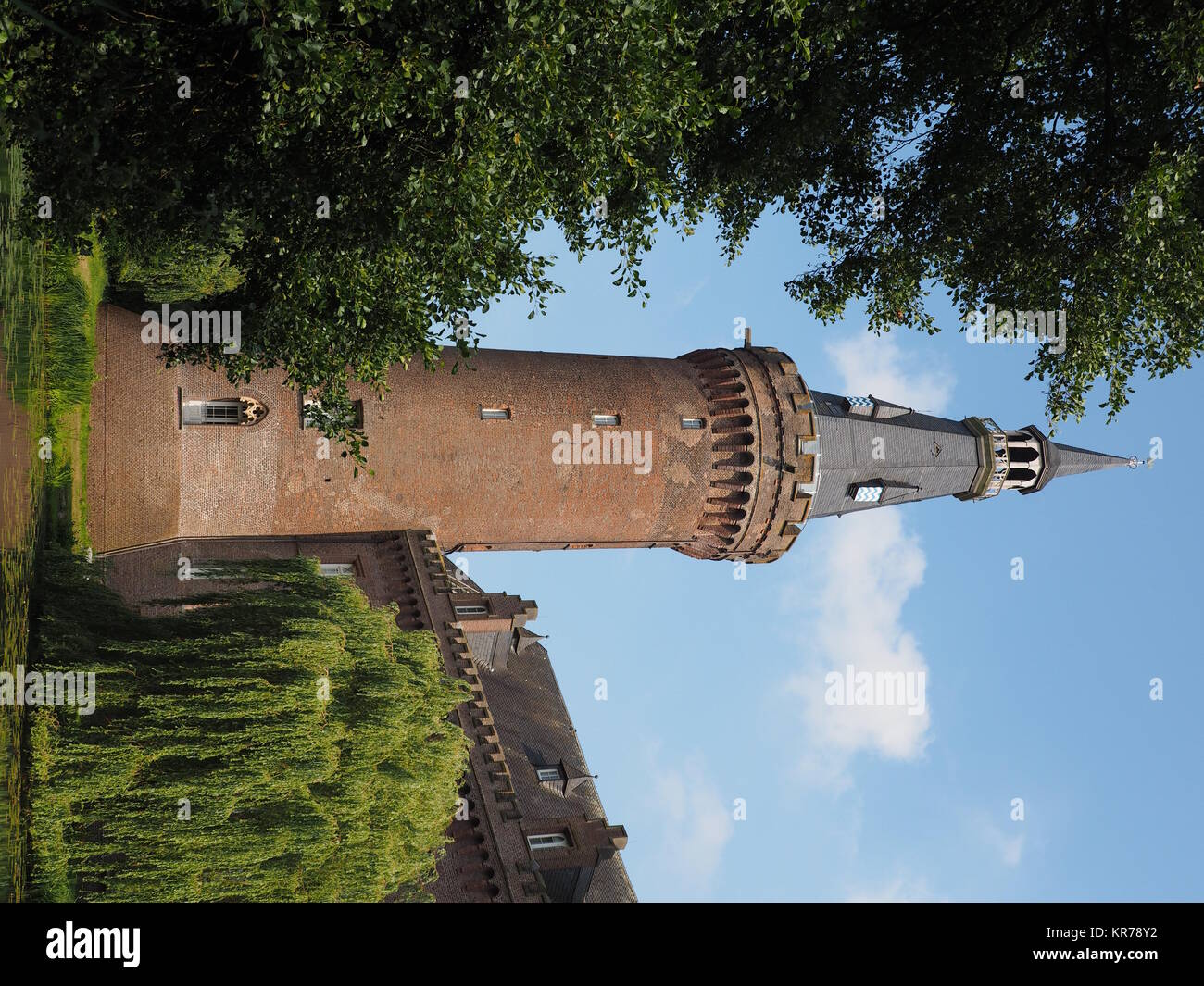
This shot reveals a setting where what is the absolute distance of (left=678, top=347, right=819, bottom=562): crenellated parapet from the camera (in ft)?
98.8

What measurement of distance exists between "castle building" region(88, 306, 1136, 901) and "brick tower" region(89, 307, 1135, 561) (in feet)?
0.17

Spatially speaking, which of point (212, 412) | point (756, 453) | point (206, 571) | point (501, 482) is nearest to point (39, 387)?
point (212, 412)

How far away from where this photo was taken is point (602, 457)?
29031 millimetres

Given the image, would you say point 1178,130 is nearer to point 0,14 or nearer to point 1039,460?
point 1039,460

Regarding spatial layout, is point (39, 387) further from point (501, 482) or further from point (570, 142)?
point (570, 142)

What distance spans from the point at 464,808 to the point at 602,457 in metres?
9.40

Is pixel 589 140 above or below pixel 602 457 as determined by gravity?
above

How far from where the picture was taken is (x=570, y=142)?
18.8 m

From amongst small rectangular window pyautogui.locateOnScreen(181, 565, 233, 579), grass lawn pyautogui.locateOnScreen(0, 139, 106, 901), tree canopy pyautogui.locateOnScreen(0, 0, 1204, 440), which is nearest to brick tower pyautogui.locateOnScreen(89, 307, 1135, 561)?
grass lawn pyautogui.locateOnScreen(0, 139, 106, 901)

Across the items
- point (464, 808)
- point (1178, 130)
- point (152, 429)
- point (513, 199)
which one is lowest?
point (464, 808)

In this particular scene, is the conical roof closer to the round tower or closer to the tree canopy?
the round tower

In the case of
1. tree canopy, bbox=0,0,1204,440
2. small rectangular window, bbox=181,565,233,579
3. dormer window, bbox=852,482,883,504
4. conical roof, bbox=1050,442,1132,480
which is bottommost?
small rectangular window, bbox=181,565,233,579

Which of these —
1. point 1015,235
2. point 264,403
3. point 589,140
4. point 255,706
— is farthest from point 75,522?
point 1015,235

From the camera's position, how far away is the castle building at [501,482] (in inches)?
997
